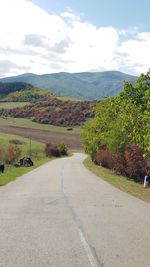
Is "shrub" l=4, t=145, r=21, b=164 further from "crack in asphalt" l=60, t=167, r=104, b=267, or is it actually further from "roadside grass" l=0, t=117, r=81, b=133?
"roadside grass" l=0, t=117, r=81, b=133

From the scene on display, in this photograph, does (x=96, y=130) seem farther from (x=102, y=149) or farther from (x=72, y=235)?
(x=72, y=235)

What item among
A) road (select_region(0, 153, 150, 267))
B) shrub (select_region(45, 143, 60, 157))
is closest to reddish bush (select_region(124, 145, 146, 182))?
road (select_region(0, 153, 150, 267))

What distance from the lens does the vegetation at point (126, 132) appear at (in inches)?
1144

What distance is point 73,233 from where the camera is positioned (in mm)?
10977

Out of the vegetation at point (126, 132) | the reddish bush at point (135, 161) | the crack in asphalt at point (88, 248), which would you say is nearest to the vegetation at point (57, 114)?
the vegetation at point (126, 132)

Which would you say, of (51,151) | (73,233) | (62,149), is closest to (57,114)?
(62,149)

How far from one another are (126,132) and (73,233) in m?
31.8

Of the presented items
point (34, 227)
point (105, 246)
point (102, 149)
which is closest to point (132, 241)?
point (105, 246)

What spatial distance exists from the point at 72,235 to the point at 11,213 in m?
3.95

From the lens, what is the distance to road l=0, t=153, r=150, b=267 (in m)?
8.30

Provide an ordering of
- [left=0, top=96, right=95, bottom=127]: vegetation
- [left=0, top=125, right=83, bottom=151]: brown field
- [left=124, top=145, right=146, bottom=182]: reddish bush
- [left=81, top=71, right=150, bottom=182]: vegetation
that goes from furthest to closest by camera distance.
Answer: [left=0, top=96, right=95, bottom=127]: vegetation → [left=0, top=125, right=83, bottom=151]: brown field → [left=124, top=145, right=146, bottom=182]: reddish bush → [left=81, top=71, right=150, bottom=182]: vegetation

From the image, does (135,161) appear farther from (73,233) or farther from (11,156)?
(73,233)

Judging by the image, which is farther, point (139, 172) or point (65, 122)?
point (65, 122)

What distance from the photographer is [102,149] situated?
196ft
